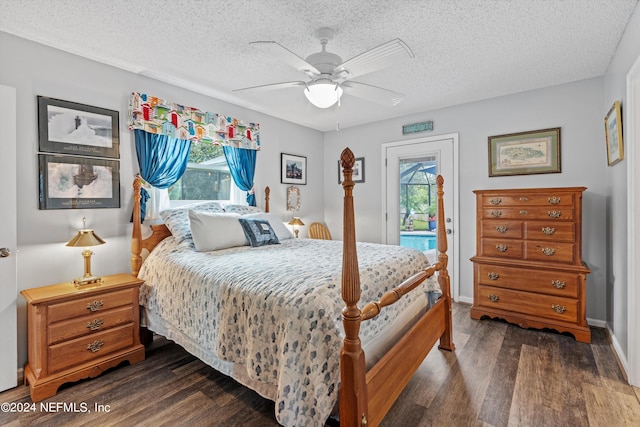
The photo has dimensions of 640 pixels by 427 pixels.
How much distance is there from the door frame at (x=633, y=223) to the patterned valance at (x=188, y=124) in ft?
11.4

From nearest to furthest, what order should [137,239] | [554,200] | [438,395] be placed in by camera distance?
[438,395] < [137,239] < [554,200]

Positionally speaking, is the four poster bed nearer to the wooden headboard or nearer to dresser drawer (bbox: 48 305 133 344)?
the wooden headboard

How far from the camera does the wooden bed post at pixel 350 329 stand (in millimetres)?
1314

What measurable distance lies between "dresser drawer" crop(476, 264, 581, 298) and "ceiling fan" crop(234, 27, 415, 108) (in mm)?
2040

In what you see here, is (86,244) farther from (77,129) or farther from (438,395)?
(438,395)

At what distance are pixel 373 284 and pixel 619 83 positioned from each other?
2561mm

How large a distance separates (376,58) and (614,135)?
2.13m

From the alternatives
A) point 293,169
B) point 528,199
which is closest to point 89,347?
point 293,169

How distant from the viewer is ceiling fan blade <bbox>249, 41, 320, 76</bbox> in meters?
1.79

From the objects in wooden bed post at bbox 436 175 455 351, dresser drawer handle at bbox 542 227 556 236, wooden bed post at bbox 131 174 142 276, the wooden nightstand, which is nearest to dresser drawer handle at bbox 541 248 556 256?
dresser drawer handle at bbox 542 227 556 236

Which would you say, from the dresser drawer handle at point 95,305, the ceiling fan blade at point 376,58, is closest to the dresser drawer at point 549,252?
the ceiling fan blade at point 376,58

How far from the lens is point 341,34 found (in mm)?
A: 2240

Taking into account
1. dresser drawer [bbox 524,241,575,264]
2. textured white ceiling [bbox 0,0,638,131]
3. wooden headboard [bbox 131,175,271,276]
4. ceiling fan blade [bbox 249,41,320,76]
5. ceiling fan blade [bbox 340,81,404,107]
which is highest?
textured white ceiling [bbox 0,0,638,131]

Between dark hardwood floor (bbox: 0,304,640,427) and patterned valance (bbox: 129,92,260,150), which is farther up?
patterned valance (bbox: 129,92,260,150)
